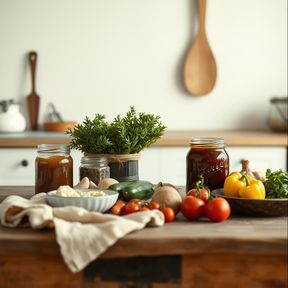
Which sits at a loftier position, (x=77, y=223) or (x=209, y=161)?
(x=209, y=161)

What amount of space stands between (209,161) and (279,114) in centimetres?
203

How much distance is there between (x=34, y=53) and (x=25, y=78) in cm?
18

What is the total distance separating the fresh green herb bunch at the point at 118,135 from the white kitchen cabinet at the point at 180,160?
59.2 inches

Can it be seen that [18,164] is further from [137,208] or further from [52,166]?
[137,208]

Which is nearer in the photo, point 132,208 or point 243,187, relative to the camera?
point 132,208

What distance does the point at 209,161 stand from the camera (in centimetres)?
201

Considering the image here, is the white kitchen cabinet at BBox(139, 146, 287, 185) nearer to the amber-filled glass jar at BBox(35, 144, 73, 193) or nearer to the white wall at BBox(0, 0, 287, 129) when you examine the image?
the white wall at BBox(0, 0, 287, 129)

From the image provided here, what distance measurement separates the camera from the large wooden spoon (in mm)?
4172

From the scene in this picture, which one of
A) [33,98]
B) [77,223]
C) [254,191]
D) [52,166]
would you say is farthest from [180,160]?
[77,223]

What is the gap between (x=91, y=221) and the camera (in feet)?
5.18

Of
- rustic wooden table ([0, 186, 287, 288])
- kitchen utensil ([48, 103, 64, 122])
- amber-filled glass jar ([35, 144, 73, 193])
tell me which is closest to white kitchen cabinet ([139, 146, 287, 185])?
kitchen utensil ([48, 103, 64, 122])

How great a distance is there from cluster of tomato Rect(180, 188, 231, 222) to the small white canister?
241cm

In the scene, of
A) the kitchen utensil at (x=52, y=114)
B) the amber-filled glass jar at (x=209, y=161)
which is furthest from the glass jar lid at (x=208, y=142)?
the kitchen utensil at (x=52, y=114)

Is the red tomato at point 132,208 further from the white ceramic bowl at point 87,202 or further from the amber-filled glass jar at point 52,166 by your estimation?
the amber-filled glass jar at point 52,166
